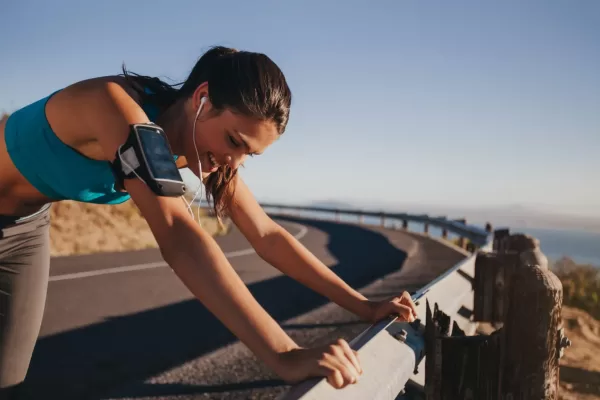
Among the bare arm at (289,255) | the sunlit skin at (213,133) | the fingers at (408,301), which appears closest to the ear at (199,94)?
the sunlit skin at (213,133)

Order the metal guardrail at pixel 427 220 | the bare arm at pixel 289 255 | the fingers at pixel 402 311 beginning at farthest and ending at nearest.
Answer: the metal guardrail at pixel 427 220 < the bare arm at pixel 289 255 < the fingers at pixel 402 311

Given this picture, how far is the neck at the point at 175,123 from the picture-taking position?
2.37 m

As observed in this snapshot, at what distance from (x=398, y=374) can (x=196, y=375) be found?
9.31 ft

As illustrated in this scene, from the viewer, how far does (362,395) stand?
1.71 metres

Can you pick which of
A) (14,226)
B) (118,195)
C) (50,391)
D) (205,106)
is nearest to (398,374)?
(205,106)

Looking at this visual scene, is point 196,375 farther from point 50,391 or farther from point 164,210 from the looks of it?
point 164,210

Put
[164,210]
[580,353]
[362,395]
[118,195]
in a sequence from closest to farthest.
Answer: [362,395], [164,210], [118,195], [580,353]

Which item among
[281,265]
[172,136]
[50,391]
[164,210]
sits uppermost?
[172,136]

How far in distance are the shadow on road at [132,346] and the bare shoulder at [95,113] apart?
8.15ft

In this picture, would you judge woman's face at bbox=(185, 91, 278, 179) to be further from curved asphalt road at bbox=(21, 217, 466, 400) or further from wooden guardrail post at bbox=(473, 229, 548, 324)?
wooden guardrail post at bbox=(473, 229, 548, 324)

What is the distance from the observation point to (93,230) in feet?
51.7

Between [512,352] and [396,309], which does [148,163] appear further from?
[512,352]

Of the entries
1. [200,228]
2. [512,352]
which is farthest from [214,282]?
[512,352]

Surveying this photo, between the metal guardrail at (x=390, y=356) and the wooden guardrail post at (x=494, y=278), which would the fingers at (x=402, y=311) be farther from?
the wooden guardrail post at (x=494, y=278)
